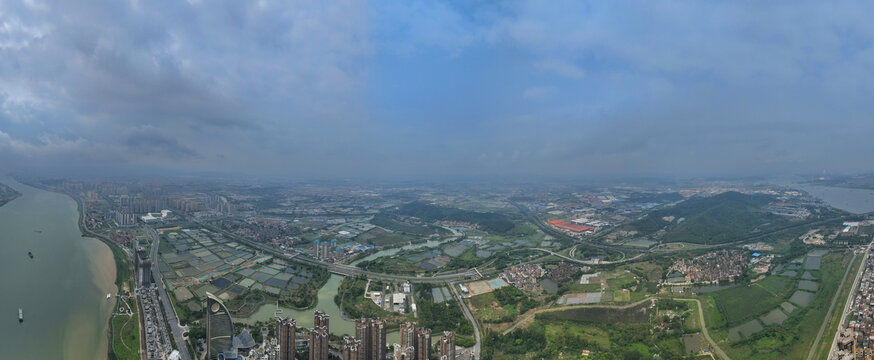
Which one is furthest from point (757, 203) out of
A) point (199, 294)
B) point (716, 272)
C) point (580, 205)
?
point (199, 294)

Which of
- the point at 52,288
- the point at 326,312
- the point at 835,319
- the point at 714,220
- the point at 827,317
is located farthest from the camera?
the point at 714,220

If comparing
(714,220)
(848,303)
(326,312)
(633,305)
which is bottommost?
(326,312)

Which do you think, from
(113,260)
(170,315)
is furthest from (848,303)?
(113,260)

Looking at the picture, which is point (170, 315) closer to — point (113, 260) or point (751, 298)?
point (113, 260)

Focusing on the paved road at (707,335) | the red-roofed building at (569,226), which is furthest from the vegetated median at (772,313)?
the red-roofed building at (569,226)

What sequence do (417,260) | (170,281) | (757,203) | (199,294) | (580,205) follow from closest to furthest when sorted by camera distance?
(199,294) → (170,281) → (417,260) → (757,203) → (580,205)

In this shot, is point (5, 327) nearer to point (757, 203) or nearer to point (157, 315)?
point (157, 315)

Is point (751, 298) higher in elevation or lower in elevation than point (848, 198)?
lower
